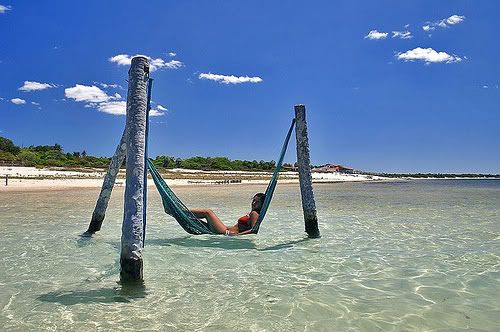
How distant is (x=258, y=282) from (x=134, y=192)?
2224mm

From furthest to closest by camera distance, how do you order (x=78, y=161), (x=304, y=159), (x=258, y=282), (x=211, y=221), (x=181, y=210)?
(x=78, y=161) < (x=304, y=159) < (x=211, y=221) < (x=181, y=210) < (x=258, y=282)

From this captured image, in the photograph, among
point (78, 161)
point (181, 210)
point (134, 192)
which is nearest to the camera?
point (134, 192)

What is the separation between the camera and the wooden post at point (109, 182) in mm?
8888

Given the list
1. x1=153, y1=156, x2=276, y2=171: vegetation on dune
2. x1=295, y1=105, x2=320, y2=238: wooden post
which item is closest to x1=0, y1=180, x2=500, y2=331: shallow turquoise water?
x1=295, y1=105, x2=320, y2=238: wooden post

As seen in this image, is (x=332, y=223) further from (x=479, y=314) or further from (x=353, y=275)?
(x=479, y=314)

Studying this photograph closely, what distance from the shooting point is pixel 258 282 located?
589cm

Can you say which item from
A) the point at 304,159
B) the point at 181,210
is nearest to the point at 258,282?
the point at 181,210

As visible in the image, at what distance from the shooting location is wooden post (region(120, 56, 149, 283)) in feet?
18.0

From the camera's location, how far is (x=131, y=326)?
4.19 metres

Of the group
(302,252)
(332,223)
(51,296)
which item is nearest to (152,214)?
(332,223)

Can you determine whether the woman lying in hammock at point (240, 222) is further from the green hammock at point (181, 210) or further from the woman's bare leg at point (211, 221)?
the green hammock at point (181, 210)

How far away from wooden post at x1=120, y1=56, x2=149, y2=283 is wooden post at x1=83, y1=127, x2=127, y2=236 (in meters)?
2.79

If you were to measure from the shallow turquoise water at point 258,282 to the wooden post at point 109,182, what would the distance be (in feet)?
1.18

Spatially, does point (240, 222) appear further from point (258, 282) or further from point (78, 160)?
point (78, 160)
